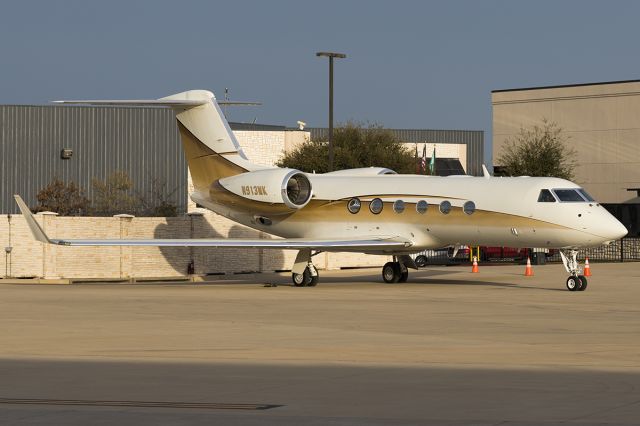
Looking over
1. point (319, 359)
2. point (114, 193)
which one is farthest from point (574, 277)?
point (114, 193)

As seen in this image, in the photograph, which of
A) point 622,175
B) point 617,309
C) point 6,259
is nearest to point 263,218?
point 6,259

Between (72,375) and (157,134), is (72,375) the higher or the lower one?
the lower one

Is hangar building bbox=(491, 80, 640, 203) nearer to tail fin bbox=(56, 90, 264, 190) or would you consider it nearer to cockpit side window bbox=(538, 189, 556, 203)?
tail fin bbox=(56, 90, 264, 190)

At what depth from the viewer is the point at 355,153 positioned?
65.4 meters

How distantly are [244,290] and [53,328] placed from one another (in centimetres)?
1160

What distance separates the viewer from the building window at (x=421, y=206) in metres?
31.3

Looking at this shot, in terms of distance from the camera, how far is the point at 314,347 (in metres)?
16.0

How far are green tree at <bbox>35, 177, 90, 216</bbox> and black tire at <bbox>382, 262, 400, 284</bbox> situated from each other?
3142 cm

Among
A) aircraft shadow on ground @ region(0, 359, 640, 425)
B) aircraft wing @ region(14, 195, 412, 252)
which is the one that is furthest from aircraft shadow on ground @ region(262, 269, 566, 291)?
aircraft shadow on ground @ region(0, 359, 640, 425)

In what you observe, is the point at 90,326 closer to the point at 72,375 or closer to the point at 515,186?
the point at 72,375

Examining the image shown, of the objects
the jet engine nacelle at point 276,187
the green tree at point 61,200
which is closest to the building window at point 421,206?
the jet engine nacelle at point 276,187

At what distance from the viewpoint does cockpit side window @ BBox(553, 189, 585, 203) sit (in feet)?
96.9

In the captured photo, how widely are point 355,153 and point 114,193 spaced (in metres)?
13.3

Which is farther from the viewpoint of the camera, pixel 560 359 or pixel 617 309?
pixel 617 309
